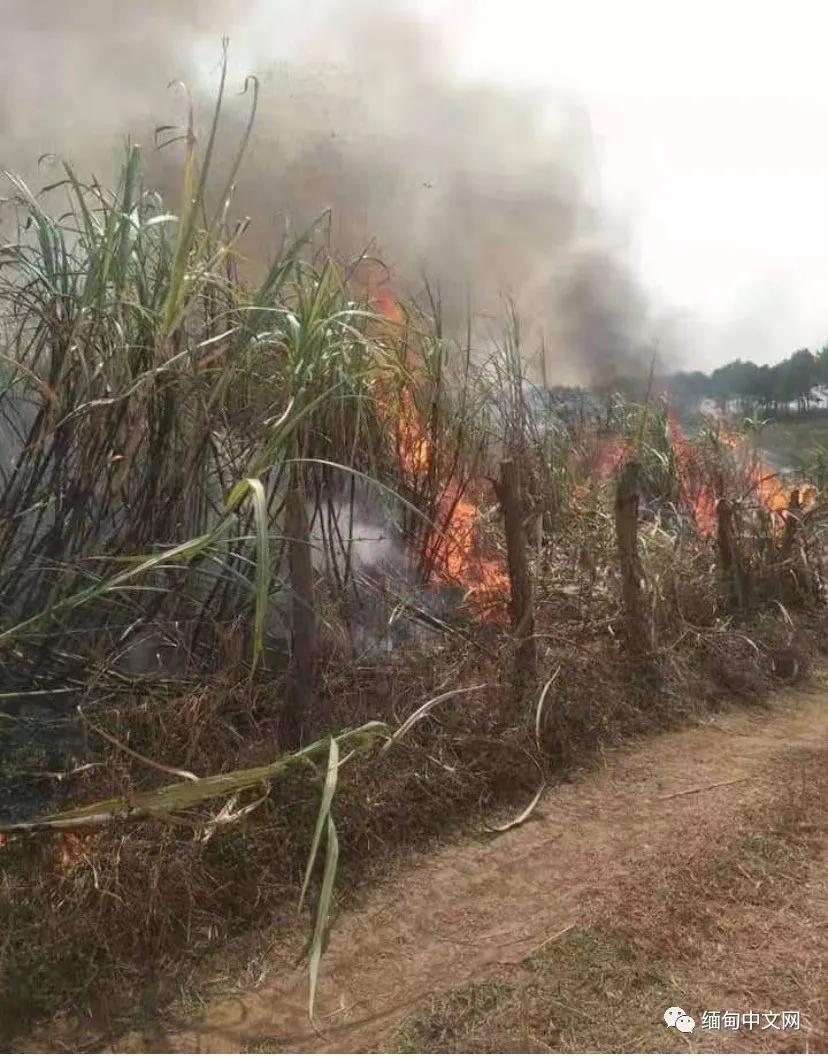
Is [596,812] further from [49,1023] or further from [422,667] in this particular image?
[49,1023]

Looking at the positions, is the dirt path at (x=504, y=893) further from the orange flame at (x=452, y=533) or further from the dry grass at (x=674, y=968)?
the orange flame at (x=452, y=533)

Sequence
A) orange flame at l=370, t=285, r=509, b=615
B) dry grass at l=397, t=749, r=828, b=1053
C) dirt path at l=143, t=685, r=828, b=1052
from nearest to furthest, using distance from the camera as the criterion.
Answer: dry grass at l=397, t=749, r=828, b=1053, dirt path at l=143, t=685, r=828, b=1052, orange flame at l=370, t=285, r=509, b=615

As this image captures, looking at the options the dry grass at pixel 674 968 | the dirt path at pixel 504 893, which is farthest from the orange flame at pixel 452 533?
the dry grass at pixel 674 968

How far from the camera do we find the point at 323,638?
3.07m

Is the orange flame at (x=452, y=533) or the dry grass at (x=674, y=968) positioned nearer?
the dry grass at (x=674, y=968)

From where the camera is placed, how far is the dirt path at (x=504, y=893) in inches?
75.9

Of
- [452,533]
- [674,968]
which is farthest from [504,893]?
[452,533]

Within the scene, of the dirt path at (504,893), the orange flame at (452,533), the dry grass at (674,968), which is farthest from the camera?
the orange flame at (452,533)

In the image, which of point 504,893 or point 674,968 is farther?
point 504,893

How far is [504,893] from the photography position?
2.44m

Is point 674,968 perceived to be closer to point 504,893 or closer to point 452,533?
point 504,893

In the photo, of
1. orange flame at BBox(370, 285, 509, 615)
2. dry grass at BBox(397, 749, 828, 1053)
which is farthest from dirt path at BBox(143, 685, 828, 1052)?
orange flame at BBox(370, 285, 509, 615)

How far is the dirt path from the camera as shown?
1.93m

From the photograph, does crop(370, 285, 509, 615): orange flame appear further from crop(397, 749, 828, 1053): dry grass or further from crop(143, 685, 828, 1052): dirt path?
crop(397, 749, 828, 1053): dry grass
